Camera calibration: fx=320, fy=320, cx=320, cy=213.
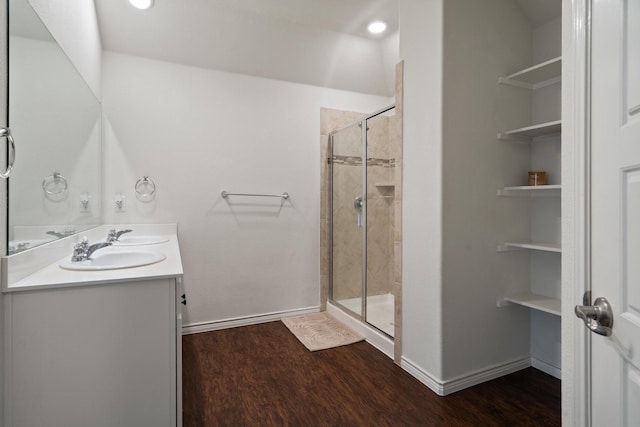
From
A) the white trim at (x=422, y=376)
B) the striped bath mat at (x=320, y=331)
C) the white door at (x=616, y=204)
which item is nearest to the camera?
the white door at (x=616, y=204)

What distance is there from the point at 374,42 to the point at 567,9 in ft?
7.62

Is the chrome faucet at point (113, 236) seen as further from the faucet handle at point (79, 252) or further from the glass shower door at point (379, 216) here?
the glass shower door at point (379, 216)

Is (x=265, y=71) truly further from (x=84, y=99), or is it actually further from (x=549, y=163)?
(x=549, y=163)

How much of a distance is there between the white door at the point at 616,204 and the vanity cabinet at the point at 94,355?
54.2 inches

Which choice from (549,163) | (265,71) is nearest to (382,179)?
(549,163)

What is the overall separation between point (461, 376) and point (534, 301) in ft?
2.10

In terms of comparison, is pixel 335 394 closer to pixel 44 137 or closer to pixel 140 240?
pixel 140 240

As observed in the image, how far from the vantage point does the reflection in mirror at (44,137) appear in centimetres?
120

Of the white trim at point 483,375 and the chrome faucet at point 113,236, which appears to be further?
the chrome faucet at point 113,236

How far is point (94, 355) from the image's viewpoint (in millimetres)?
1194

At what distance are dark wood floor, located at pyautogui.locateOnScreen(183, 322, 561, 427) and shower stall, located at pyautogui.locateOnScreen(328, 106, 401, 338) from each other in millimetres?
551

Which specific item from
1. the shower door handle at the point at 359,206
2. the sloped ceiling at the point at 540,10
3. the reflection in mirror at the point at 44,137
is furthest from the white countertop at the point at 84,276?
the sloped ceiling at the point at 540,10

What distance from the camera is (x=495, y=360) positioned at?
202cm

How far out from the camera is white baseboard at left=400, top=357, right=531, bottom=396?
6.02 feet
